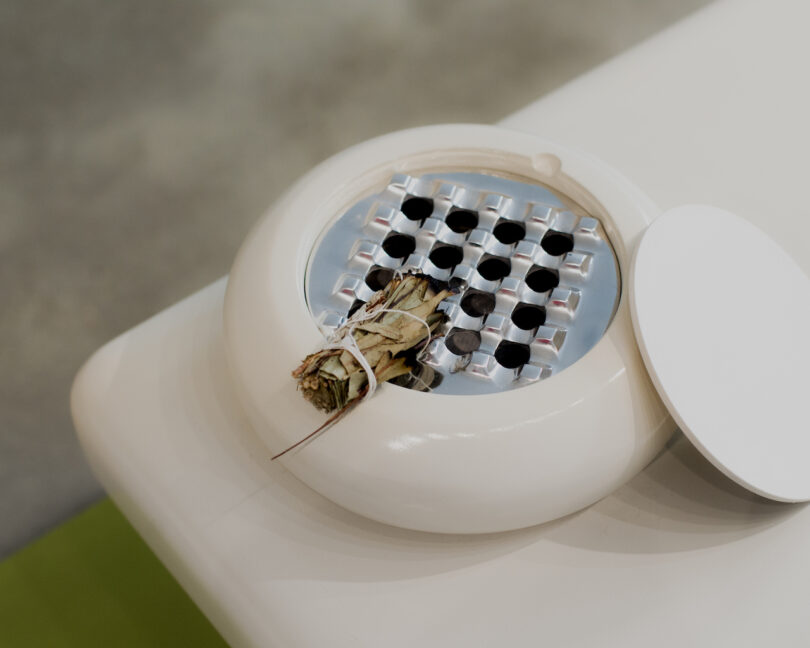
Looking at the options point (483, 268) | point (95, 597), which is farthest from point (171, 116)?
point (483, 268)

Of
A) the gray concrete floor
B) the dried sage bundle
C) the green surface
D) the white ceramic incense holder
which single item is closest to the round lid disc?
the white ceramic incense holder

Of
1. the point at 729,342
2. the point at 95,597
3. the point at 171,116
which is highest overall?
the point at 171,116

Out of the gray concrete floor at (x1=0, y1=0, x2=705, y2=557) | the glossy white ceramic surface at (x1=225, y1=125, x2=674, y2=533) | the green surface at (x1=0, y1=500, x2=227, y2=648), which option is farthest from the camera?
the gray concrete floor at (x1=0, y1=0, x2=705, y2=557)

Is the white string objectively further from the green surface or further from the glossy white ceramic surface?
the green surface

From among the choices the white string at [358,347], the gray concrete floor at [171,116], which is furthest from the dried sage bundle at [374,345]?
the gray concrete floor at [171,116]

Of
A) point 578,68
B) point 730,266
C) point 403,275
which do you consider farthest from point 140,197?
point 730,266

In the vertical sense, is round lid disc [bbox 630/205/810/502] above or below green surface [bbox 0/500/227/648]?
below

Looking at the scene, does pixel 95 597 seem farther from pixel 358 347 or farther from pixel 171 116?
pixel 171 116
